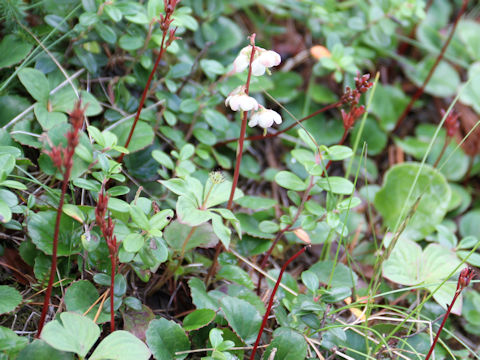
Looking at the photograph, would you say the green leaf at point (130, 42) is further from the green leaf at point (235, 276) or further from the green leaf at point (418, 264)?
the green leaf at point (418, 264)

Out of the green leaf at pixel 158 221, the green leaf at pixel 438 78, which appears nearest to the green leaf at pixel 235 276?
the green leaf at pixel 158 221

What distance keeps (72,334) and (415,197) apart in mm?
1470

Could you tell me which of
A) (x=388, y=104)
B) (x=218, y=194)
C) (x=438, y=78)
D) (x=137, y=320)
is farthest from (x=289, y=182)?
(x=438, y=78)

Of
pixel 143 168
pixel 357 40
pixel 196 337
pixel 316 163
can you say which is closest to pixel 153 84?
pixel 143 168

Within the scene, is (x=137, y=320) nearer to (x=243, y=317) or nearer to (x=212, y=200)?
(x=243, y=317)

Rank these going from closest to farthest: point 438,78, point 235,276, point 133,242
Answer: point 133,242 < point 235,276 < point 438,78

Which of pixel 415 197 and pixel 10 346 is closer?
pixel 10 346

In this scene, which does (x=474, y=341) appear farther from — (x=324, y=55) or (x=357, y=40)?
(x=357, y=40)

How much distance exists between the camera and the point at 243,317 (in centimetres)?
135

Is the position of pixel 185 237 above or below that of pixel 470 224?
above

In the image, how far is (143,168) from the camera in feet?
5.50

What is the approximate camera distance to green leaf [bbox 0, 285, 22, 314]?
1.17 meters

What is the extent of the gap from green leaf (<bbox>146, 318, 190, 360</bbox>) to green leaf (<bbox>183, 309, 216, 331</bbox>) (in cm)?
3

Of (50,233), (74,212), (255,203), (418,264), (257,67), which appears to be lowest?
(418,264)
